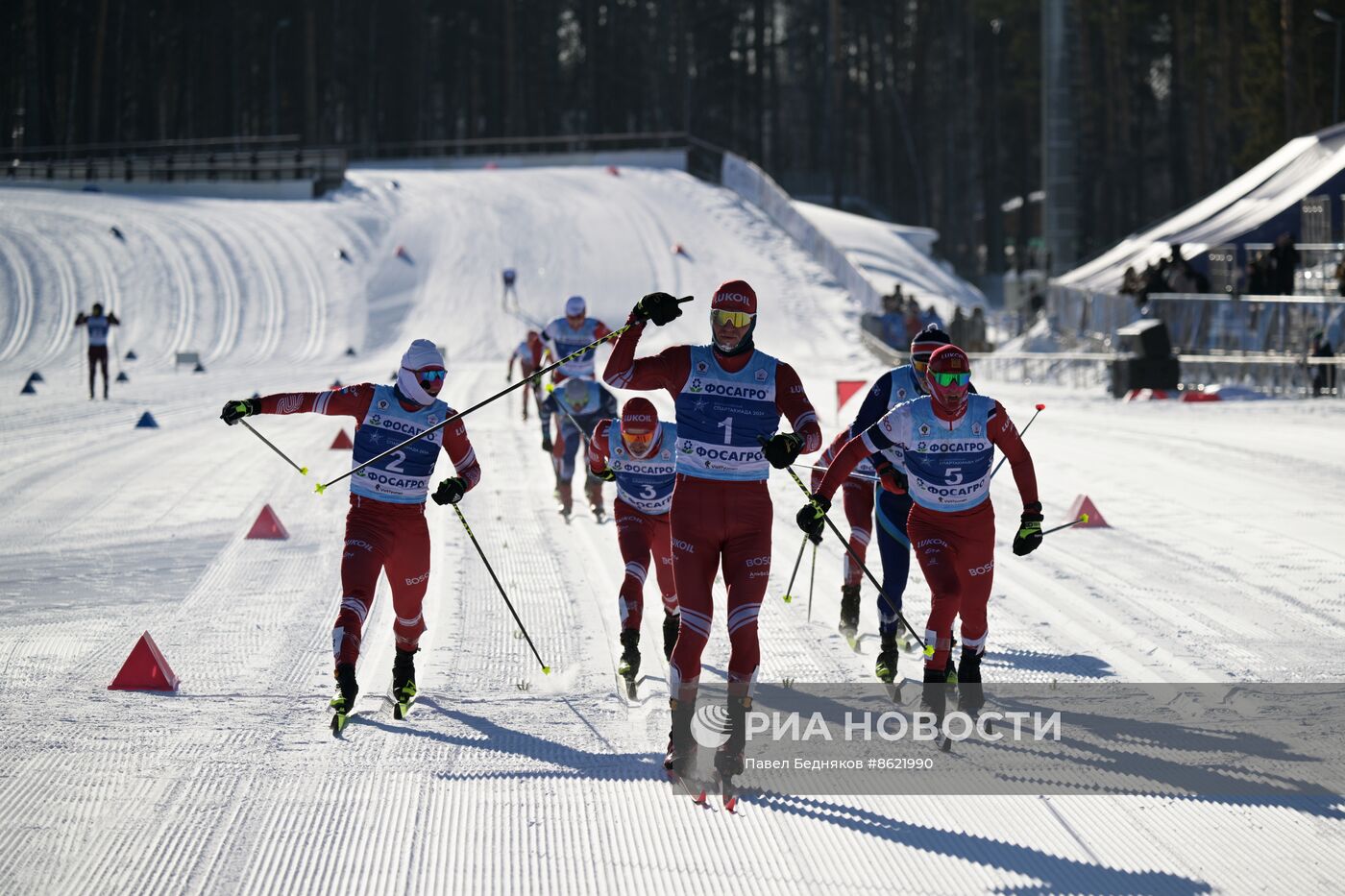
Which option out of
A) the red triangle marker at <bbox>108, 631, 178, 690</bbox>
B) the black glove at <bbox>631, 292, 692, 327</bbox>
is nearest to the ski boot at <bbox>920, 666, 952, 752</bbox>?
the black glove at <bbox>631, 292, 692, 327</bbox>

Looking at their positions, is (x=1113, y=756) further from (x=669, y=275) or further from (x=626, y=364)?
(x=669, y=275)

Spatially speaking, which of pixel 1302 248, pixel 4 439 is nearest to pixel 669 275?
pixel 1302 248

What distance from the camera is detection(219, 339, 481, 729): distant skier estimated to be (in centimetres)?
847

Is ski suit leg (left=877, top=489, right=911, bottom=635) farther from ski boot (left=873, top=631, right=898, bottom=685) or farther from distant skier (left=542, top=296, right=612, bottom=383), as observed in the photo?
distant skier (left=542, top=296, right=612, bottom=383)

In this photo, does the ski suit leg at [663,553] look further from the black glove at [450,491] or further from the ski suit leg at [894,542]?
the black glove at [450,491]

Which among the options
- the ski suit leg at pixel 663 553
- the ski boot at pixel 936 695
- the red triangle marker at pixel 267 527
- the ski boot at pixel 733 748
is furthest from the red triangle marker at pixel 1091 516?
the ski boot at pixel 733 748

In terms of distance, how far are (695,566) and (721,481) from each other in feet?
1.28

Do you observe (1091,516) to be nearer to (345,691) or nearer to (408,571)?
(408,571)

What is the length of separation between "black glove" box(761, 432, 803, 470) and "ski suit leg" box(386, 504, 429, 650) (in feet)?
7.47

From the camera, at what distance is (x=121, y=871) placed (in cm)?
608

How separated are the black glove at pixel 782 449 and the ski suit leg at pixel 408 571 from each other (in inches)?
89.7

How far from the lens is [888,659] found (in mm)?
9008

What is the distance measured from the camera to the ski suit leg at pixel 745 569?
721 centimetres

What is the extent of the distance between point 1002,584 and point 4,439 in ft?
52.8
